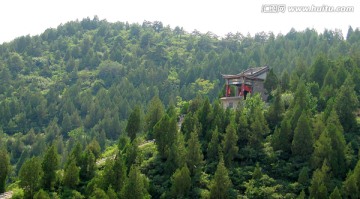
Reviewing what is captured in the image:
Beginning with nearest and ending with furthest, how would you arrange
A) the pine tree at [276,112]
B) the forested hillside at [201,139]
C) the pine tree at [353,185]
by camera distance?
the pine tree at [353,185]
the forested hillside at [201,139]
the pine tree at [276,112]

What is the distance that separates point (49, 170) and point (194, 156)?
9623 mm

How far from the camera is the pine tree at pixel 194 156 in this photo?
35.2 meters

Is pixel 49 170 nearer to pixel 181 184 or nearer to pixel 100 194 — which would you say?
pixel 100 194

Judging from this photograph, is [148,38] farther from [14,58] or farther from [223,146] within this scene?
[223,146]

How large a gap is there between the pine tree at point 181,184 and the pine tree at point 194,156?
230cm

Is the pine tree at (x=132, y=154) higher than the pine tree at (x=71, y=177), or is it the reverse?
the pine tree at (x=132, y=154)

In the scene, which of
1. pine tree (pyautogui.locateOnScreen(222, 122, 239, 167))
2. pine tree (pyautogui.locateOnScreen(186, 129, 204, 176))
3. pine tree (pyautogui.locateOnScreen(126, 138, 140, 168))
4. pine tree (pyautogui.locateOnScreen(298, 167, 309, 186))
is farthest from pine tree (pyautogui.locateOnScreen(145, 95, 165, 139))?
pine tree (pyautogui.locateOnScreen(298, 167, 309, 186))

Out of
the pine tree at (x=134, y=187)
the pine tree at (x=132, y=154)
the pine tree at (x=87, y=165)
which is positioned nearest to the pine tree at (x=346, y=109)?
the pine tree at (x=132, y=154)

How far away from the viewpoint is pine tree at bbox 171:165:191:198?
3259cm

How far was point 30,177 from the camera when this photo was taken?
108 feet

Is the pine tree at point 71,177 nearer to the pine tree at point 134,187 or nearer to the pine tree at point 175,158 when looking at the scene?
the pine tree at point 134,187

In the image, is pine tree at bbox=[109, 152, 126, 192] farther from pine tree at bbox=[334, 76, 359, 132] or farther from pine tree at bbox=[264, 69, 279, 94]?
pine tree at bbox=[264, 69, 279, 94]

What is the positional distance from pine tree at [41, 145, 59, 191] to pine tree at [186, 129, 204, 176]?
29.0ft

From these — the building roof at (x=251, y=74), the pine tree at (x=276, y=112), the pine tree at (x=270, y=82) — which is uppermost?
the building roof at (x=251, y=74)
